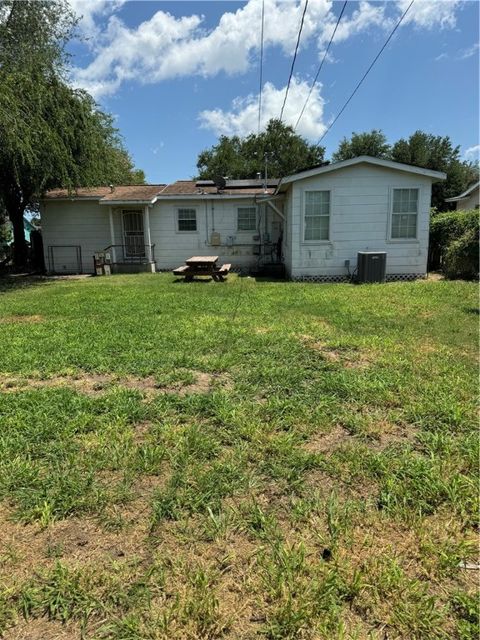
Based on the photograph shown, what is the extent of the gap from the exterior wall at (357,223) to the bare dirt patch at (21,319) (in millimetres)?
7231

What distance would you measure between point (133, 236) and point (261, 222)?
204 inches

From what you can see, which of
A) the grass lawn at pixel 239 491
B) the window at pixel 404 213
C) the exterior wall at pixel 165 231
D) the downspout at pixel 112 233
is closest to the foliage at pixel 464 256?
the window at pixel 404 213

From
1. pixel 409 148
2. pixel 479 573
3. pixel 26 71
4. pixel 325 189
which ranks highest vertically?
pixel 409 148

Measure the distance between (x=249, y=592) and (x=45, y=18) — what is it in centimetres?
1788

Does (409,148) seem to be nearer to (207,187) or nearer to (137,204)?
(207,187)

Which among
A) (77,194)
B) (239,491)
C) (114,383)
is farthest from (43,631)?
(77,194)

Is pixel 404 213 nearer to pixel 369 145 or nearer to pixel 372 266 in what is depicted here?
pixel 372 266

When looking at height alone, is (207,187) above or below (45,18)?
below

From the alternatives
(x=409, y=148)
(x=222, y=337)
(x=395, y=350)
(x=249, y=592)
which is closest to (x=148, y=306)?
(x=222, y=337)

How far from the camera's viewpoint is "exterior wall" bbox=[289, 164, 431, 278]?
11.4 meters

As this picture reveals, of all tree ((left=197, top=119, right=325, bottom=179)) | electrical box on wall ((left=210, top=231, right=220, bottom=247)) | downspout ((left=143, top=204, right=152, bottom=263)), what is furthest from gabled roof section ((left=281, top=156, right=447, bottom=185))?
tree ((left=197, top=119, right=325, bottom=179))

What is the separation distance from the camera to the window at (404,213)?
11.5 m

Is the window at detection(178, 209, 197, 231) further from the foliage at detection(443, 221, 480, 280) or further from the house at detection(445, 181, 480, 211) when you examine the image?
the house at detection(445, 181, 480, 211)

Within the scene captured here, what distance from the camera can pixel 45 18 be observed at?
13.9m
